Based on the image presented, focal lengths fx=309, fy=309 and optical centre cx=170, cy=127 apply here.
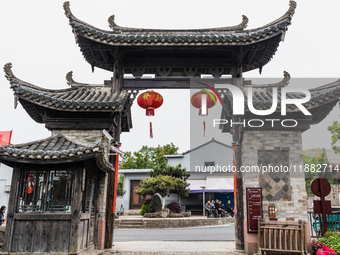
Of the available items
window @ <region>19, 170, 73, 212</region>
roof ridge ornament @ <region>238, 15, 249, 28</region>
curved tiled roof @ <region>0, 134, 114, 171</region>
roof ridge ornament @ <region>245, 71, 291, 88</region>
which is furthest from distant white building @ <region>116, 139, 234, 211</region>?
curved tiled roof @ <region>0, 134, 114, 171</region>

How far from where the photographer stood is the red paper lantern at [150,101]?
354 inches

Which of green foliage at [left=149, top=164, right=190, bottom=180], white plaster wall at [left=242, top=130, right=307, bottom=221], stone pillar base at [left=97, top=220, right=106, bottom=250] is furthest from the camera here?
green foliage at [left=149, top=164, right=190, bottom=180]

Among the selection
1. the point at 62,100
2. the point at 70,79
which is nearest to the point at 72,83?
the point at 70,79

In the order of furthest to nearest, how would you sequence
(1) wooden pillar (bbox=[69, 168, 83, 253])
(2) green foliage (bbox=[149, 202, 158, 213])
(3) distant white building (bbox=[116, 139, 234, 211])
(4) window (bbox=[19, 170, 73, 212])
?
(3) distant white building (bbox=[116, 139, 234, 211]) < (2) green foliage (bbox=[149, 202, 158, 213]) < (4) window (bbox=[19, 170, 73, 212]) < (1) wooden pillar (bbox=[69, 168, 83, 253])

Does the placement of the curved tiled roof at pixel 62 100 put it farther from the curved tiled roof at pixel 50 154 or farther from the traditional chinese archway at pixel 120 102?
the curved tiled roof at pixel 50 154

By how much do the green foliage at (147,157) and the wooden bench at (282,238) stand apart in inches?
1277

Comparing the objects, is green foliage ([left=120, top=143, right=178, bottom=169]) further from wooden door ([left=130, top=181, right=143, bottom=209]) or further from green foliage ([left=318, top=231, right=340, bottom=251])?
green foliage ([left=318, top=231, right=340, bottom=251])

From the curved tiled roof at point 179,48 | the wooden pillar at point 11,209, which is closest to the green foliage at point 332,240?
the curved tiled roof at point 179,48

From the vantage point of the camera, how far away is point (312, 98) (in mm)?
7957

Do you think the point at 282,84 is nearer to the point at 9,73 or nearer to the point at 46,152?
the point at 46,152

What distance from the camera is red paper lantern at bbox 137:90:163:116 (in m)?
8.98

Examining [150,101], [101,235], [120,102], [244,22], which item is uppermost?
[244,22]

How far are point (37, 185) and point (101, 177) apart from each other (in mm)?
1961

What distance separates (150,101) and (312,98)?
14.3 ft
